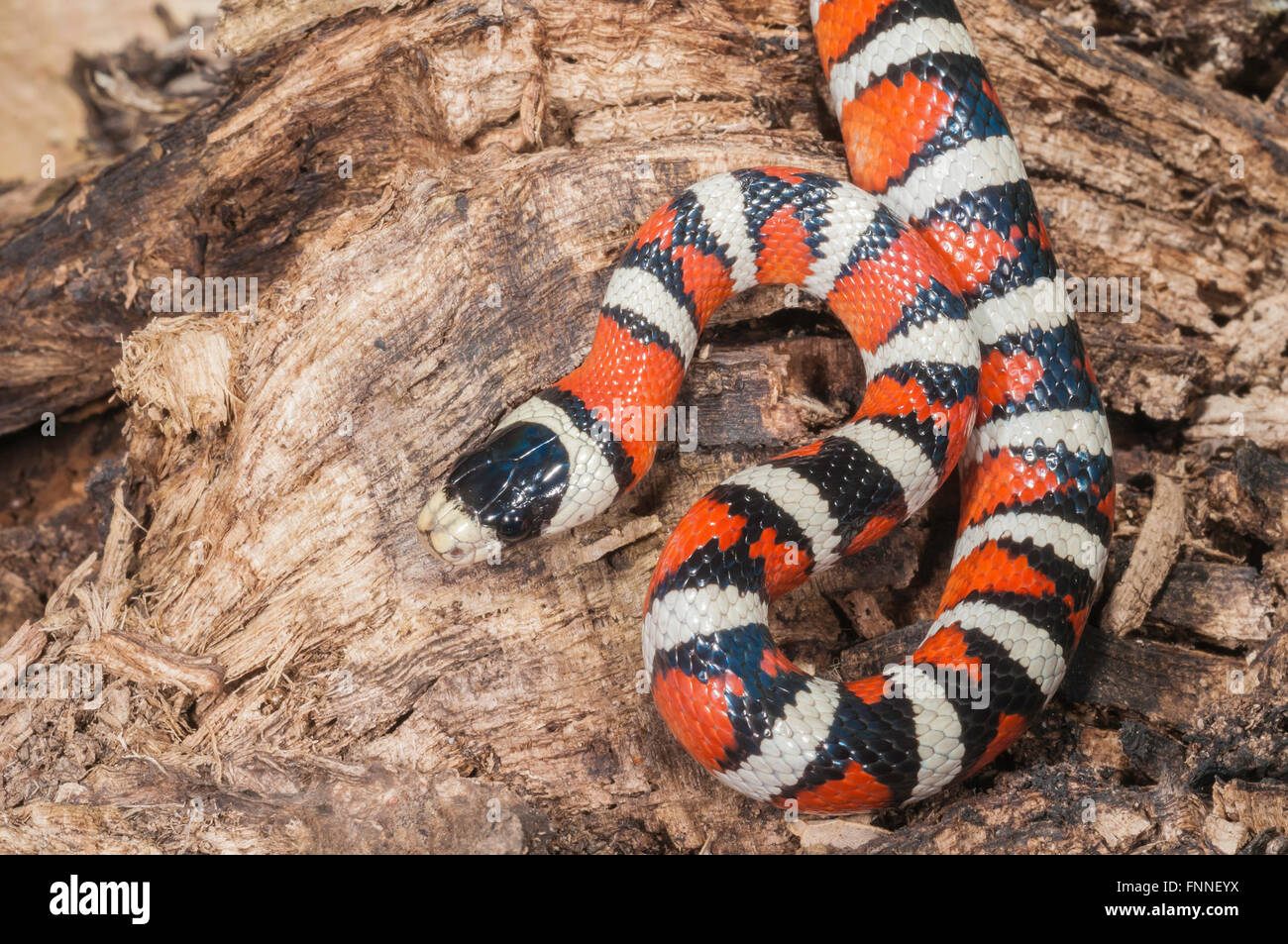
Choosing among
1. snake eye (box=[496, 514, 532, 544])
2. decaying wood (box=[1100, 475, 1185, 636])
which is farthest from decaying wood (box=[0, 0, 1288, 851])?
snake eye (box=[496, 514, 532, 544])

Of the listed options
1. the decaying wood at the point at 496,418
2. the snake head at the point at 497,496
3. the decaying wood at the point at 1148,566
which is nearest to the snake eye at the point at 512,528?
the snake head at the point at 497,496

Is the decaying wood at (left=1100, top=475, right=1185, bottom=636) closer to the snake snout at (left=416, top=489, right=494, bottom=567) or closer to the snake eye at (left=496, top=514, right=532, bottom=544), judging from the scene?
the snake eye at (left=496, top=514, right=532, bottom=544)

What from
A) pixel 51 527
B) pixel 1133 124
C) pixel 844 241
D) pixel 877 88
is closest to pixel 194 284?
pixel 51 527

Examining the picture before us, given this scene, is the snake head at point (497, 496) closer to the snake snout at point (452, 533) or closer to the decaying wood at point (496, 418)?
the snake snout at point (452, 533)

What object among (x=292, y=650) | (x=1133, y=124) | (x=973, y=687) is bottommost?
(x=292, y=650)

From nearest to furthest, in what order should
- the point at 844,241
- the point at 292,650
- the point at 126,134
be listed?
1. the point at 292,650
2. the point at 844,241
3. the point at 126,134

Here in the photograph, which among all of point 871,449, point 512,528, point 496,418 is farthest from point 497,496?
point 871,449
